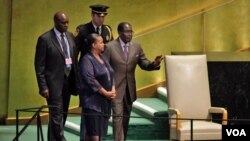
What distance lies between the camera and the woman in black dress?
5.23m

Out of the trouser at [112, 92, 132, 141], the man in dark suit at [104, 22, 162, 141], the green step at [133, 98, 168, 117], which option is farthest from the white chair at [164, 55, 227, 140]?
the green step at [133, 98, 168, 117]

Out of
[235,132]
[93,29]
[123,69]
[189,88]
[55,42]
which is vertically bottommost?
[235,132]

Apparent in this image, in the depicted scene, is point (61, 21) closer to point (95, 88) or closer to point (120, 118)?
point (95, 88)

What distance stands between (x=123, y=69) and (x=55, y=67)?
0.64 meters

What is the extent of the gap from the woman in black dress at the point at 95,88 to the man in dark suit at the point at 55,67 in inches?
12.4

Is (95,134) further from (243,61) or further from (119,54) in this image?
(243,61)

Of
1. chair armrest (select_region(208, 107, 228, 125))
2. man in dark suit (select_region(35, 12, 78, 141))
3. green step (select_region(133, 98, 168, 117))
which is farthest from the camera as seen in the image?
green step (select_region(133, 98, 168, 117))

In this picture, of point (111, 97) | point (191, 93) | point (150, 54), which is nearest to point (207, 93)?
point (191, 93)

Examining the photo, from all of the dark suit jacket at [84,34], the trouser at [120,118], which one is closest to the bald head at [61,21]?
the dark suit jacket at [84,34]

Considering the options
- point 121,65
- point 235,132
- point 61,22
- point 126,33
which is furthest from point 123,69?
point 235,132

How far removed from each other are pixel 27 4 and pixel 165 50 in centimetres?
192

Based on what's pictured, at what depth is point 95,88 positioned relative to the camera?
5.21 m

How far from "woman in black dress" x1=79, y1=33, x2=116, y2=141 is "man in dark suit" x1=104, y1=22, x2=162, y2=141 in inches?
13.0

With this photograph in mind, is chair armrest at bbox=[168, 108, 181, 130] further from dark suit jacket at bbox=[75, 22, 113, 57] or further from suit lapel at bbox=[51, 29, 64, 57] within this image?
suit lapel at bbox=[51, 29, 64, 57]
